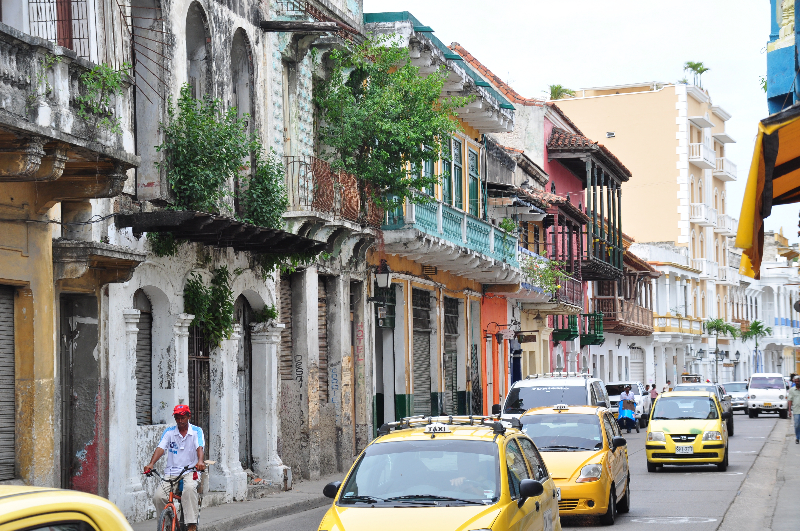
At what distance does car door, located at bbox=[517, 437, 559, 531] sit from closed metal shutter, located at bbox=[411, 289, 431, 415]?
18.7 metres

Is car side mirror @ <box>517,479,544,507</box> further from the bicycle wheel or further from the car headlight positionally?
the car headlight

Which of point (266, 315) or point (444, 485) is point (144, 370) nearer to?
point (266, 315)

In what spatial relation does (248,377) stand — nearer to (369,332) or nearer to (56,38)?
(369,332)

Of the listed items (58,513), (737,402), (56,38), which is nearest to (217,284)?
(56,38)

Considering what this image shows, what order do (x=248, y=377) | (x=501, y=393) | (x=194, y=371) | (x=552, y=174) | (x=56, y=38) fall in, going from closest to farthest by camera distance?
(x=56, y=38), (x=194, y=371), (x=248, y=377), (x=501, y=393), (x=552, y=174)

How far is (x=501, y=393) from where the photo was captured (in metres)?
38.0

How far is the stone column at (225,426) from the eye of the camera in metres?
18.2

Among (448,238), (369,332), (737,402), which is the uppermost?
(448,238)

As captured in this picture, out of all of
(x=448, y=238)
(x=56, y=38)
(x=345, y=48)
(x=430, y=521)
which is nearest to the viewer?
(x=430, y=521)

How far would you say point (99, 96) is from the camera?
13.1m

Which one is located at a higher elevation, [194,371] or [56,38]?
[56,38]

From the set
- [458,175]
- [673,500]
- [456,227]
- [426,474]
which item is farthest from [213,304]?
[458,175]

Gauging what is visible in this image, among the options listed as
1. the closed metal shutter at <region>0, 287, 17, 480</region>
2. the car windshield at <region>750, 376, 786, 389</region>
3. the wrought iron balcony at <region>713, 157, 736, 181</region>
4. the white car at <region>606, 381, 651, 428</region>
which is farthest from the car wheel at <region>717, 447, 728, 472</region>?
the wrought iron balcony at <region>713, 157, 736, 181</region>

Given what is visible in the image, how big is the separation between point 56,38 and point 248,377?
8311 millimetres
